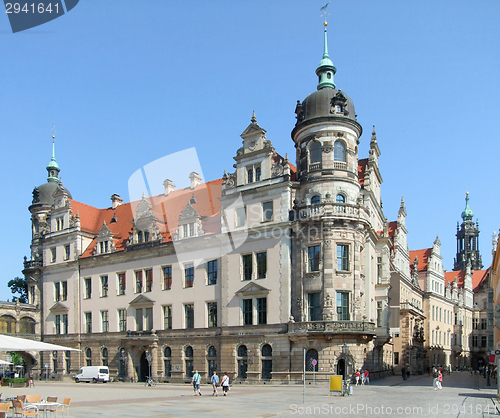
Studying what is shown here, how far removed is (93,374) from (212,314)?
1421cm

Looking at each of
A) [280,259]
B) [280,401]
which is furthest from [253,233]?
[280,401]

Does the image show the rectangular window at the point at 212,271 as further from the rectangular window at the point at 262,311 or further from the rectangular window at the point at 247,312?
the rectangular window at the point at 262,311

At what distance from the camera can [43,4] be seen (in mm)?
14234

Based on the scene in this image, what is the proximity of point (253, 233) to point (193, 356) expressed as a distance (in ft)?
41.7

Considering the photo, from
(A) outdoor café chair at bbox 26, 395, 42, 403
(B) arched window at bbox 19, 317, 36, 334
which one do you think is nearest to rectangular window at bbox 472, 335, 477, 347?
(B) arched window at bbox 19, 317, 36, 334

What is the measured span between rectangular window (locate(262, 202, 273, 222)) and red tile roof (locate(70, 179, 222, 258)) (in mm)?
5285

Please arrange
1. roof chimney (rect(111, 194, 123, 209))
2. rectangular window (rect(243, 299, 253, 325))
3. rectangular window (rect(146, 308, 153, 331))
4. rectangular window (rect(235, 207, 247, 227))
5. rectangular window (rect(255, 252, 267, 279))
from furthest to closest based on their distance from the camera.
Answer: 1. roof chimney (rect(111, 194, 123, 209))
2. rectangular window (rect(146, 308, 153, 331))
3. rectangular window (rect(235, 207, 247, 227))
4. rectangular window (rect(243, 299, 253, 325))
5. rectangular window (rect(255, 252, 267, 279))

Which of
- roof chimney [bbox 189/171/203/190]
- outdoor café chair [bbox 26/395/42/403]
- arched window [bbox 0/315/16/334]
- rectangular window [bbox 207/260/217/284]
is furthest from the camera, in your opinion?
arched window [bbox 0/315/16/334]

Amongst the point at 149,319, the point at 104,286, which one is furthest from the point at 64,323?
the point at 149,319

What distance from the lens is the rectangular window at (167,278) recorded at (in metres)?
53.2

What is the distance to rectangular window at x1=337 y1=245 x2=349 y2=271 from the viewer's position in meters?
43.5

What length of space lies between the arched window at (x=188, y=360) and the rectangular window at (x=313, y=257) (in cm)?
1447

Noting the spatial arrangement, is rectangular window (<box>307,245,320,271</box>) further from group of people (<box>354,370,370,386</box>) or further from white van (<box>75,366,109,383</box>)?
white van (<box>75,366,109,383</box>)

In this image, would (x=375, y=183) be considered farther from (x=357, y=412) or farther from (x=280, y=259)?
(x=357, y=412)
